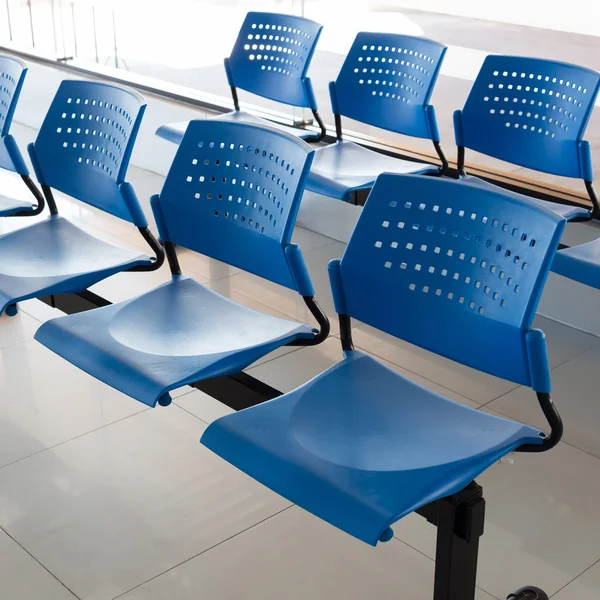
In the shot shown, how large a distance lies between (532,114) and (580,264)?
717mm

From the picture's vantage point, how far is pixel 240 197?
2.29 meters

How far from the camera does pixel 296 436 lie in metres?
1.75

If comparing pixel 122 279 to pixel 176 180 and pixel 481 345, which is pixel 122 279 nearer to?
pixel 176 180

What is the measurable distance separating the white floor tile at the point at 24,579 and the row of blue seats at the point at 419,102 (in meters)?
1.51

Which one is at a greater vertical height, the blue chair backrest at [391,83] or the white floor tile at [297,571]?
the blue chair backrest at [391,83]

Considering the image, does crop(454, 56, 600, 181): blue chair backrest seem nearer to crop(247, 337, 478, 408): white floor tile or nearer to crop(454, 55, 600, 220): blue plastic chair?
crop(454, 55, 600, 220): blue plastic chair

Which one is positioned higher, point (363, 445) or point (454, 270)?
point (454, 270)

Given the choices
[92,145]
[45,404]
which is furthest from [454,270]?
[45,404]

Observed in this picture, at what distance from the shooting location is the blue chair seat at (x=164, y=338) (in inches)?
77.4

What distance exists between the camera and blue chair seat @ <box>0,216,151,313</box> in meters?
2.40

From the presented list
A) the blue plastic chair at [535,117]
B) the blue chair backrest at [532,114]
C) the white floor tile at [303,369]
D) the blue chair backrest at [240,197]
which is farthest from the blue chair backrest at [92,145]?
the blue chair backrest at [532,114]

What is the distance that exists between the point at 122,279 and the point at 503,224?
2.16 meters

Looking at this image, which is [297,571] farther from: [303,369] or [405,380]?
[303,369]

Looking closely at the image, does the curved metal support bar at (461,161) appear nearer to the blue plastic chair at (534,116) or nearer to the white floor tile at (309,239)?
the blue plastic chair at (534,116)
